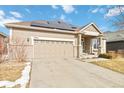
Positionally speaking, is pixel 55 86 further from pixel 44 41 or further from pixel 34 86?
pixel 44 41

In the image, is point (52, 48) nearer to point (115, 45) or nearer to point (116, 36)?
point (115, 45)

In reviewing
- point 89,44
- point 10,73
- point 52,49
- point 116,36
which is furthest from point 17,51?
point 116,36

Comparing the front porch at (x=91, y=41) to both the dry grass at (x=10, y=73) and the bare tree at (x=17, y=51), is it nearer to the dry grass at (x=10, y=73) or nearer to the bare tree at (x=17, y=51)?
the bare tree at (x=17, y=51)

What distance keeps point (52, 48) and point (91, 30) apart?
6.83 metres

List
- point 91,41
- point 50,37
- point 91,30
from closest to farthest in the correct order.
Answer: point 50,37, point 91,30, point 91,41

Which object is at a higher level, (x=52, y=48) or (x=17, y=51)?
(x=52, y=48)

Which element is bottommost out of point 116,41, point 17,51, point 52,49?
point 17,51

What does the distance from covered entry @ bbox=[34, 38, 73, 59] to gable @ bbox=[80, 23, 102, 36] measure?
258 centimetres

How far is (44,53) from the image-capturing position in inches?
776

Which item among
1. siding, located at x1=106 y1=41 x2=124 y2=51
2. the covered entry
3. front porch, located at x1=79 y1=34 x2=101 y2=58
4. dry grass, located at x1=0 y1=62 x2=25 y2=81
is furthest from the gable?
dry grass, located at x1=0 y1=62 x2=25 y2=81

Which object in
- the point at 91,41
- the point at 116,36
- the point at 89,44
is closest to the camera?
the point at 89,44

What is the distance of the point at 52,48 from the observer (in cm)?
2030

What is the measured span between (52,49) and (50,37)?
1396mm

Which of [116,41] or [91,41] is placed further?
[116,41]
